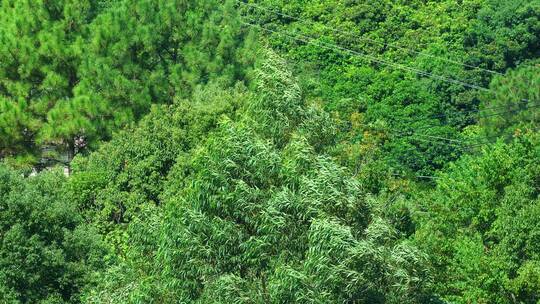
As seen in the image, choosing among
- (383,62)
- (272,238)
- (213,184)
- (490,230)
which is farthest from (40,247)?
(383,62)

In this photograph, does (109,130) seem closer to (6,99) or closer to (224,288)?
(6,99)

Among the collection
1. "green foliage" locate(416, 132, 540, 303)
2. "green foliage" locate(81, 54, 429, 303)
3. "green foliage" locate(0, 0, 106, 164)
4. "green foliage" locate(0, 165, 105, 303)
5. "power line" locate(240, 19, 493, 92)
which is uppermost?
"green foliage" locate(81, 54, 429, 303)

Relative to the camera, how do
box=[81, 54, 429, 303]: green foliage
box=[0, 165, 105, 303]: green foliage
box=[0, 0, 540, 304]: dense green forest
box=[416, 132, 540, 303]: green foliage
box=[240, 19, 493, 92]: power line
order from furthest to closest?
box=[240, 19, 493, 92]: power line
box=[416, 132, 540, 303]: green foliage
box=[0, 165, 105, 303]: green foliage
box=[0, 0, 540, 304]: dense green forest
box=[81, 54, 429, 303]: green foliage

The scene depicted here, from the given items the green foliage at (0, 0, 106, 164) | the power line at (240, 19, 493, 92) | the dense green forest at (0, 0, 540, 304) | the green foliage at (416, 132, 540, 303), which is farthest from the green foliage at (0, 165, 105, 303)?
the power line at (240, 19, 493, 92)

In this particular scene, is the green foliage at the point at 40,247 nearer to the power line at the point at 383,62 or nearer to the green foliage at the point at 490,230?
the green foliage at the point at 490,230

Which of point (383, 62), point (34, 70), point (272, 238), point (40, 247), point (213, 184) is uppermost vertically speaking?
point (213, 184)

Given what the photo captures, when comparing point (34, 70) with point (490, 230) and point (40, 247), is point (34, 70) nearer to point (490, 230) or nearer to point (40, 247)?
point (40, 247)

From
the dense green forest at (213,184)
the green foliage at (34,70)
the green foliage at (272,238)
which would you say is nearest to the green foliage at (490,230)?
the dense green forest at (213,184)

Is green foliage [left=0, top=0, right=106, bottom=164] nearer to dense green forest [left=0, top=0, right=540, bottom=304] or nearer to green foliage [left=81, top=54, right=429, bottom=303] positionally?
dense green forest [left=0, top=0, right=540, bottom=304]

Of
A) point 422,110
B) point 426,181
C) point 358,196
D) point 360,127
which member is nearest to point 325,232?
point 358,196
